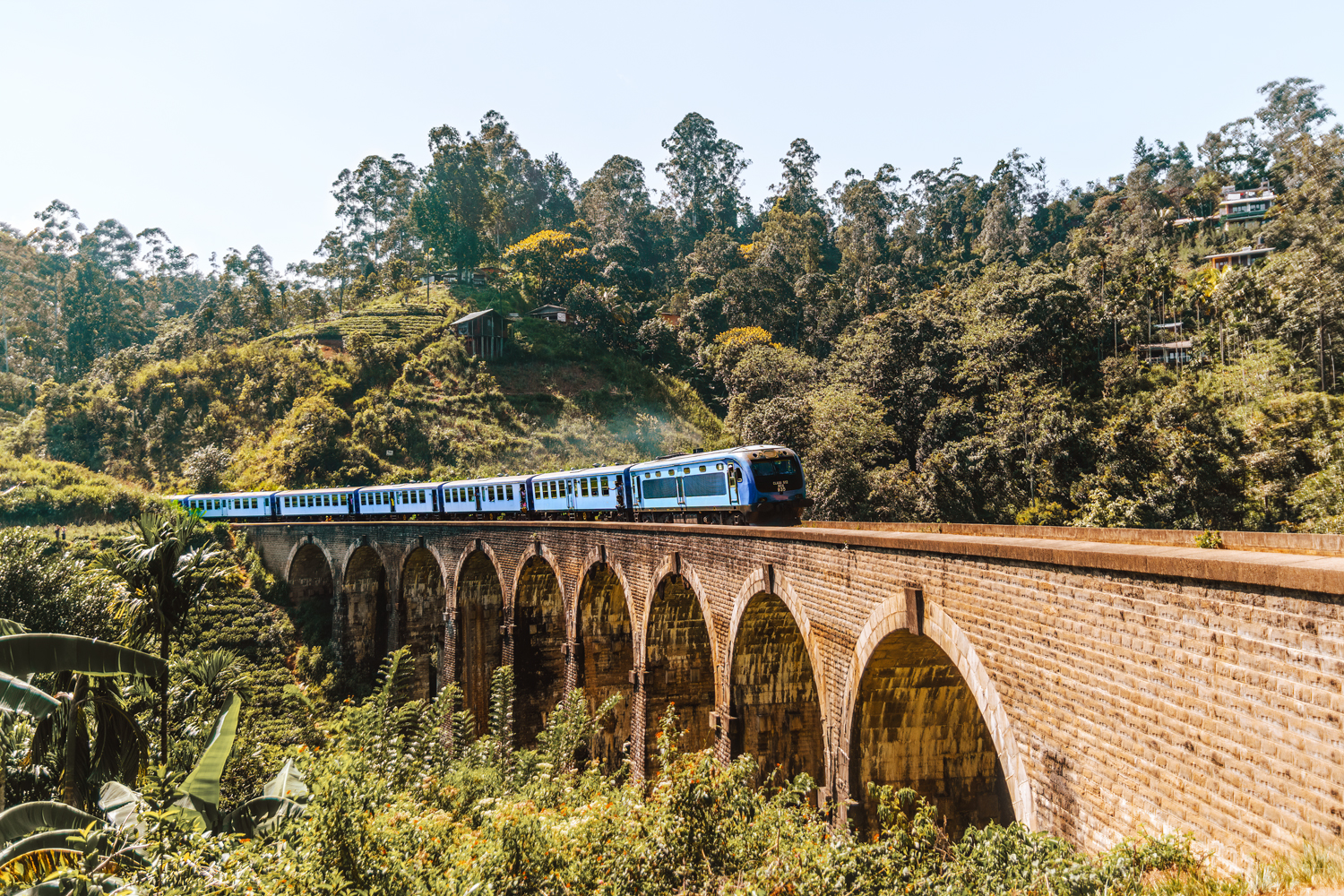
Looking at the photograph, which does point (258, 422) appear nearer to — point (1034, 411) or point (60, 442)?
point (60, 442)

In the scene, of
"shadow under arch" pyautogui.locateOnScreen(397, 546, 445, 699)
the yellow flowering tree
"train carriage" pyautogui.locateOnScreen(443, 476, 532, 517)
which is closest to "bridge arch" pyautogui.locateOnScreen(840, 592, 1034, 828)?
"train carriage" pyautogui.locateOnScreen(443, 476, 532, 517)

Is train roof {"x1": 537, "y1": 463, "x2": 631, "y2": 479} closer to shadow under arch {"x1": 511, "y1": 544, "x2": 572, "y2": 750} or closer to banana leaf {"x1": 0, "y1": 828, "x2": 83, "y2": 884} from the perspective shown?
shadow under arch {"x1": 511, "y1": 544, "x2": 572, "y2": 750}

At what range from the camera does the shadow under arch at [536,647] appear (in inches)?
855

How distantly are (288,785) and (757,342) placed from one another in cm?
4133

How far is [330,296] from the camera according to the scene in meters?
75.4

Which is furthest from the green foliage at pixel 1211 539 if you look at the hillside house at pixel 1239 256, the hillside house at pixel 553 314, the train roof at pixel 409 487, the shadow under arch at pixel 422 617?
the hillside house at pixel 553 314

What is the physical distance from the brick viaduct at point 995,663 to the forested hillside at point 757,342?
1394cm

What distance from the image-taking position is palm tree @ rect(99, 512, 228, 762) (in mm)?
10852

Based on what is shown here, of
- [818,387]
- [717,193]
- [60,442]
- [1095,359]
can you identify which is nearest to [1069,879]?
[1095,359]

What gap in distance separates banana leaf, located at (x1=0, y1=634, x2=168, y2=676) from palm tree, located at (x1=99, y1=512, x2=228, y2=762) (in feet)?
6.29

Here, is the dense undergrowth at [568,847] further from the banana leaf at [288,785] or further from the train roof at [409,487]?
the train roof at [409,487]

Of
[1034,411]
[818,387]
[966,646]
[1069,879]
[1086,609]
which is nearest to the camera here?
[1069,879]

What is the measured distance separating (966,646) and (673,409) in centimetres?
4703

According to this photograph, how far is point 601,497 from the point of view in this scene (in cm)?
2134
